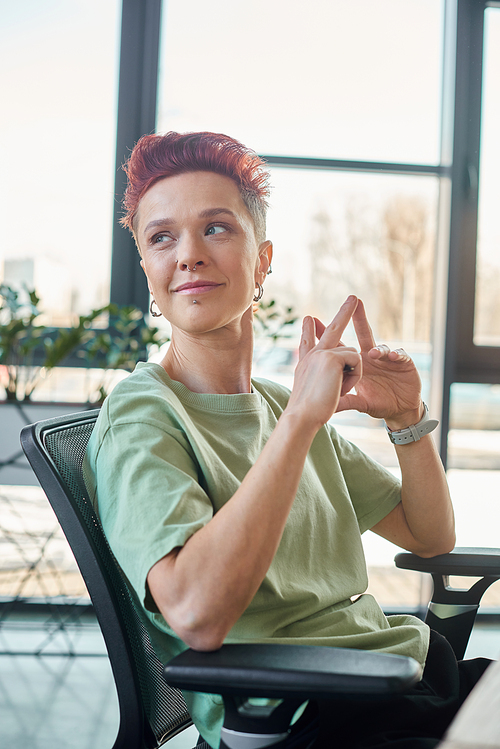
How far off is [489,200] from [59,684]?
264cm

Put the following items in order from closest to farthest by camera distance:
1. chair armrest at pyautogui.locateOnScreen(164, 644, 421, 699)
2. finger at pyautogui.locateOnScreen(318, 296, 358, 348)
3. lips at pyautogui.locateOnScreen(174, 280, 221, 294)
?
1. chair armrest at pyautogui.locateOnScreen(164, 644, 421, 699)
2. finger at pyautogui.locateOnScreen(318, 296, 358, 348)
3. lips at pyautogui.locateOnScreen(174, 280, 221, 294)

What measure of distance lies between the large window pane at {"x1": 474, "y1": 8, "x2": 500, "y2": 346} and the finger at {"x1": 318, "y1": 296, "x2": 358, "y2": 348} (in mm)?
1915

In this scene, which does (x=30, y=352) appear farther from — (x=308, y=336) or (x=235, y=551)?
(x=235, y=551)

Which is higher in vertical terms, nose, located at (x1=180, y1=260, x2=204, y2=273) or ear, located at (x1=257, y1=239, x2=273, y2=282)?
ear, located at (x1=257, y1=239, x2=273, y2=282)

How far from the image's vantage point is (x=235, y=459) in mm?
1011

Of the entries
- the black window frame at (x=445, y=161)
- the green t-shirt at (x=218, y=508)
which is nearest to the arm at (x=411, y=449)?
the green t-shirt at (x=218, y=508)

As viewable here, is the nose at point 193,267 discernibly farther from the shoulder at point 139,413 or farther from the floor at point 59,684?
the floor at point 59,684

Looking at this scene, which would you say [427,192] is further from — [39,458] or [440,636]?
[39,458]

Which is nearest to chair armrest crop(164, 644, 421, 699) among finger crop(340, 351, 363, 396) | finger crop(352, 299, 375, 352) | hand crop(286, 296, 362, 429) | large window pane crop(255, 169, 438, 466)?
hand crop(286, 296, 362, 429)

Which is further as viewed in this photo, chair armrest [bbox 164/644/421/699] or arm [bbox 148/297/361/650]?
arm [bbox 148/297/361/650]

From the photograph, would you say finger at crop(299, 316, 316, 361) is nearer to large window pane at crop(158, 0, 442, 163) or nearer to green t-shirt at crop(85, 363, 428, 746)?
green t-shirt at crop(85, 363, 428, 746)

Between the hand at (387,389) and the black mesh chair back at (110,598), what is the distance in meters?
0.55

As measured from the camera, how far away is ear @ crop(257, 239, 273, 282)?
1238 millimetres

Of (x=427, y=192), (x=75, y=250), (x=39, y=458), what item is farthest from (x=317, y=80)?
(x=39, y=458)
